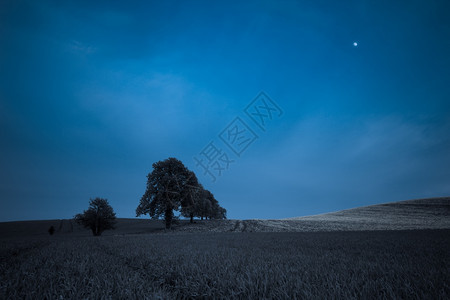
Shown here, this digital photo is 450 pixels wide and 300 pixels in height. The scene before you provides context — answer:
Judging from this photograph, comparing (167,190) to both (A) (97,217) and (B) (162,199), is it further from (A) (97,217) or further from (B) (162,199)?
(A) (97,217)

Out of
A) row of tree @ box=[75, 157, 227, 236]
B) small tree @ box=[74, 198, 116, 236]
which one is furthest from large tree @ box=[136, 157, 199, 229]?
small tree @ box=[74, 198, 116, 236]

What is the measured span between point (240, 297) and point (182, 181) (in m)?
29.3

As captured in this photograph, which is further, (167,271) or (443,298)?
(167,271)

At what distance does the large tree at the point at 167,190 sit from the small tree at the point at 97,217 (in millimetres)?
6869

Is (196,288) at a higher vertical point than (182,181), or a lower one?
lower

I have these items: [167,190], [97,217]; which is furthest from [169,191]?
[97,217]

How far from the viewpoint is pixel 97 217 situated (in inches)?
1179

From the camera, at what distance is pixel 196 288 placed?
8.50ft

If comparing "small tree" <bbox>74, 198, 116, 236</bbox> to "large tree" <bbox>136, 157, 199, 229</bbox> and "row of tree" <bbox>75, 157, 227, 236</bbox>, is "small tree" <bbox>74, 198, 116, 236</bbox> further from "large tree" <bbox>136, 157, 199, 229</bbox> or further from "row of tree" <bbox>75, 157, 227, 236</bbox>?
"large tree" <bbox>136, 157, 199, 229</bbox>

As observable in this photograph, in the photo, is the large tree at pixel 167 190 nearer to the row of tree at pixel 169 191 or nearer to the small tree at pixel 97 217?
the row of tree at pixel 169 191

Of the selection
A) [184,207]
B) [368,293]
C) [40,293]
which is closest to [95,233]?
[184,207]

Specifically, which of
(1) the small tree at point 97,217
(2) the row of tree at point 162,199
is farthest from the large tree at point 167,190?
(1) the small tree at point 97,217

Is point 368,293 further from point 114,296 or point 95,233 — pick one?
point 95,233

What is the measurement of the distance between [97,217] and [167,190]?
39.2 feet
